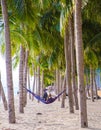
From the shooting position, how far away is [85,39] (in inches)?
927

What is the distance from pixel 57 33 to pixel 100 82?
87.6 ft

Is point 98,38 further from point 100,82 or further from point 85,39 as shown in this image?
point 100,82

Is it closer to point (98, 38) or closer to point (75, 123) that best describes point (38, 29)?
point (98, 38)

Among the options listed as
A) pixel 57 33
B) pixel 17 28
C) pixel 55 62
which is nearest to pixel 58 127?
pixel 17 28

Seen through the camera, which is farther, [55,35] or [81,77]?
[55,35]

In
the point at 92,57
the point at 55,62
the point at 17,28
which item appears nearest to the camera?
the point at 17,28

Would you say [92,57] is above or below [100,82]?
above

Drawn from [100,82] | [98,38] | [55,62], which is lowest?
[100,82]

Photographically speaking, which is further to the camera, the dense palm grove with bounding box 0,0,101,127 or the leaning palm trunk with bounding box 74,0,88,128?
the dense palm grove with bounding box 0,0,101,127

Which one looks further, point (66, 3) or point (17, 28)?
point (17, 28)

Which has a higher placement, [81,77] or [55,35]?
[55,35]

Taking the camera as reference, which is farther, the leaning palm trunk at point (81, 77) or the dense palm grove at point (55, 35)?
the dense palm grove at point (55, 35)

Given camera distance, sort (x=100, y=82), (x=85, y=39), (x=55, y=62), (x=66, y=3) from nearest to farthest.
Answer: (x=66, y=3) → (x=85, y=39) → (x=55, y=62) → (x=100, y=82)

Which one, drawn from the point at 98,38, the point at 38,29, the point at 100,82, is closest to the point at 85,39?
the point at 98,38
